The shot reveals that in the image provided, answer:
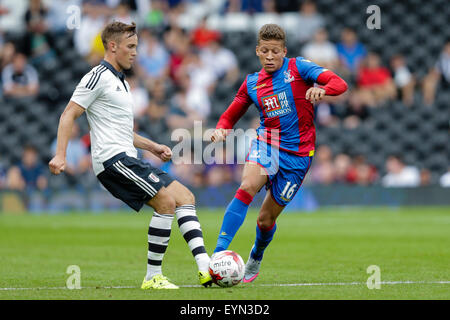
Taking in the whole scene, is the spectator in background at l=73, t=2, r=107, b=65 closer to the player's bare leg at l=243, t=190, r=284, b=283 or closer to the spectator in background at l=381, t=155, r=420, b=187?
the spectator in background at l=381, t=155, r=420, b=187

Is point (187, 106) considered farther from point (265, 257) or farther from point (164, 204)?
point (164, 204)

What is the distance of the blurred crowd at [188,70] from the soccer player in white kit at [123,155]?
10.4 meters

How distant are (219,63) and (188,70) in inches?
33.6

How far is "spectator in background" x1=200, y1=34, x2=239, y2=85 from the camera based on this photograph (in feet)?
62.6

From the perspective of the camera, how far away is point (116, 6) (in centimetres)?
1902

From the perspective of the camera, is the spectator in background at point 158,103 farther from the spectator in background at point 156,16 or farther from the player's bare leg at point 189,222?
the player's bare leg at point 189,222

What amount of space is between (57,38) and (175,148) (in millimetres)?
4359

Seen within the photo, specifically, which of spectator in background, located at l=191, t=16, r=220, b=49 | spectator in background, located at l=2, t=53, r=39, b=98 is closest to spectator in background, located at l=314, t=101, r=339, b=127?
spectator in background, located at l=191, t=16, r=220, b=49

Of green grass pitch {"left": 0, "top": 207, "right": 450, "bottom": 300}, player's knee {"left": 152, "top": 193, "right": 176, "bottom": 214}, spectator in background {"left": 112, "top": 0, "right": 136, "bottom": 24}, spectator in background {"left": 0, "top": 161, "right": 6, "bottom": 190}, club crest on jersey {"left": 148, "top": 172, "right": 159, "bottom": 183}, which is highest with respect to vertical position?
spectator in background {"left": 112, "top": 0, "right": 136, "bottom": 24}

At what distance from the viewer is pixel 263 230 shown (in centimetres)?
752

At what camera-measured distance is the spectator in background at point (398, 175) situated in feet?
58.6

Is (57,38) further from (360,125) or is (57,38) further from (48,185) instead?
(360,125)

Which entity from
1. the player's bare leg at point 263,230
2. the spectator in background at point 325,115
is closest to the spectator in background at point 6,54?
the spectator in background at point 325,115

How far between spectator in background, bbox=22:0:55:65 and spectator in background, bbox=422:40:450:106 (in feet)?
30.3
